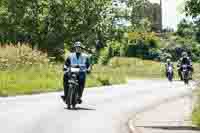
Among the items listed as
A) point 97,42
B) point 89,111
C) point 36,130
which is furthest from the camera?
point 97,42

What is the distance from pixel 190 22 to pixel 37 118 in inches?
206

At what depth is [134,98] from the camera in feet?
102

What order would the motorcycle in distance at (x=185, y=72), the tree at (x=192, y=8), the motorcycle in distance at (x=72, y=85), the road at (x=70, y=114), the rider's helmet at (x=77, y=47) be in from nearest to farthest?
the tree at (x=192, y=8), the road at (x=70, y=114), the rider's helmet at (x=77, y=47), the motorcycle in distance at (x=72, y=85), the motorcycle in distance at (x=185, y=72)

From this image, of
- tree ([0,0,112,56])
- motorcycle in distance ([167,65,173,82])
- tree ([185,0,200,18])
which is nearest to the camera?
tree ([185,0,200,18])

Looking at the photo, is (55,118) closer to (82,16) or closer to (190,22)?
(190,22)

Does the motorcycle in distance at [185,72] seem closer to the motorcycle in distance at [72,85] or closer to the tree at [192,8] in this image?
the motorcycle in distance at [72,85]

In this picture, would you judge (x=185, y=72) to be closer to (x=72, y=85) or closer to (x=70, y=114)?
(x=72, y=85)

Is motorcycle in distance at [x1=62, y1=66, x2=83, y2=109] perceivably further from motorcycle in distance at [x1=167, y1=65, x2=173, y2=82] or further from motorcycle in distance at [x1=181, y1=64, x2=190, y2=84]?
motorcycle in distance at [x1=167, y1=65, x2=173, y2=82]

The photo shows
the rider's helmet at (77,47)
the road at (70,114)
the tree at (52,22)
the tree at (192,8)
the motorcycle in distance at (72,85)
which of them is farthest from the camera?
the tree at (52,22)

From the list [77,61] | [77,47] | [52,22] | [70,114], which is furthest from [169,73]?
[70,114]

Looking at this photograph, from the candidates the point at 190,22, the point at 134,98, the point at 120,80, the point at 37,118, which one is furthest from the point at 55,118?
Answer: the point at 120,80

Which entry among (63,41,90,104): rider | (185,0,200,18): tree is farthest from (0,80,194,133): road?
(185,0,200,18): tree

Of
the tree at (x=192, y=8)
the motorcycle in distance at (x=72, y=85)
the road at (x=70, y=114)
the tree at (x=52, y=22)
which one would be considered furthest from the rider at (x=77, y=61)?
→ the tree at (x=52, y=22)

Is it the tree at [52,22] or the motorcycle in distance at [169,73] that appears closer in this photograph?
the motorcycle in distance at [169,73]
